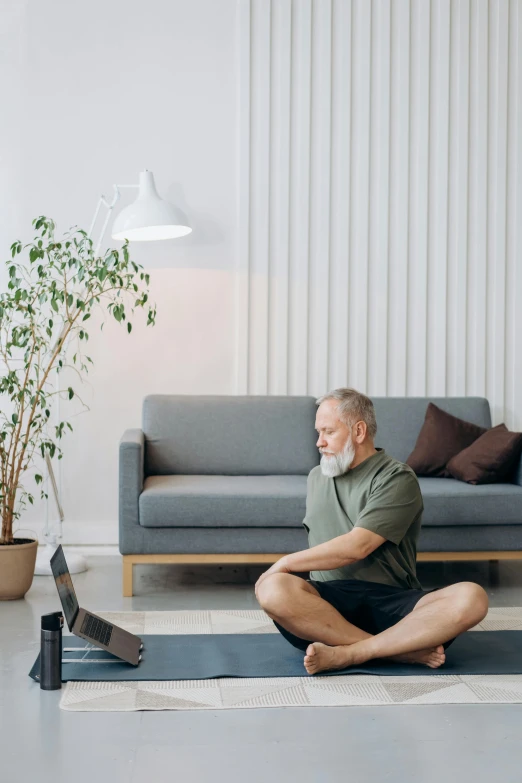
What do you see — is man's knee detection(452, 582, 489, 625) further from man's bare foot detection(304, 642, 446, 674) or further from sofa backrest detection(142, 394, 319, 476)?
sofa backrest detection(142, 394, 319, 476)

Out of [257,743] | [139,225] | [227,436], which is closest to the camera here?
[257,743]

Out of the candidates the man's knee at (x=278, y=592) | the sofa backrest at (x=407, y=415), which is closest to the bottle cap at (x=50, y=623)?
the man's knee at (x=278, y=592)

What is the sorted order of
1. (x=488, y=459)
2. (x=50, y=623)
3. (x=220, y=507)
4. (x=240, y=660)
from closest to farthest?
1. (x=50, y=623)
2. (x=240, y=660)
3. (x=220, y=507)
4. (x=488, y=459)

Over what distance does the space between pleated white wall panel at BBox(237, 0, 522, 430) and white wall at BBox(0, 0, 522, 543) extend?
0.01 metres

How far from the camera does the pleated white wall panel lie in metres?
4.99

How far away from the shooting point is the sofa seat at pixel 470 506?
3.96 metres

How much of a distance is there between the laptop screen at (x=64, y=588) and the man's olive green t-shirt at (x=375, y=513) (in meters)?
0.79

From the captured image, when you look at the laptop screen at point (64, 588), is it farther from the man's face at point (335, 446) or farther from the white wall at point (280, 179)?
the white wall at point (280, 179)

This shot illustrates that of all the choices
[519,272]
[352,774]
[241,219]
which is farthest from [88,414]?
[352,774]

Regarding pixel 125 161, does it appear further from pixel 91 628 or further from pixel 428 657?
pixel 428 657

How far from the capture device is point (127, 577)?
3.91 m

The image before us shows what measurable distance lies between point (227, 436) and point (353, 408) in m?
1.65

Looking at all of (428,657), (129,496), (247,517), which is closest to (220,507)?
(247,517)

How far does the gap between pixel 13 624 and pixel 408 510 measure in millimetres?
1611
